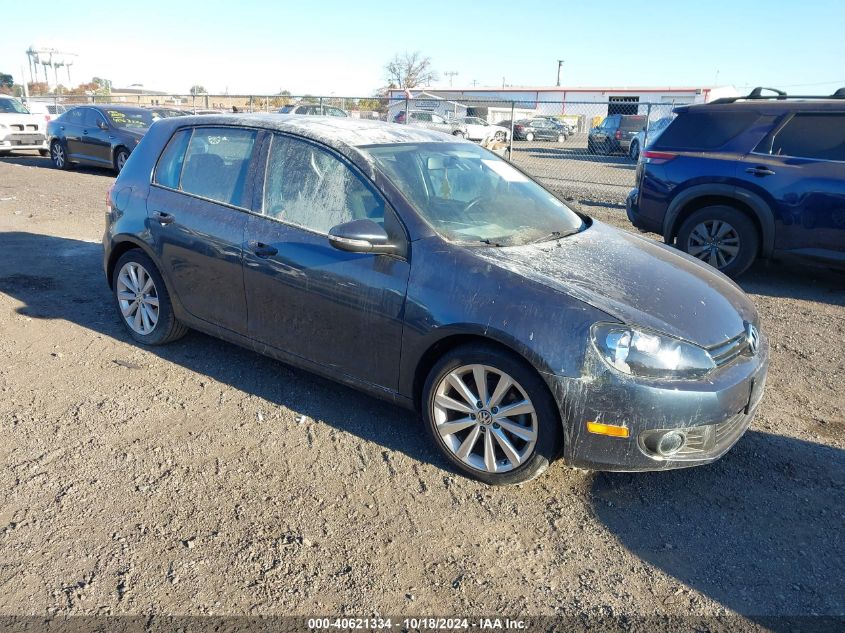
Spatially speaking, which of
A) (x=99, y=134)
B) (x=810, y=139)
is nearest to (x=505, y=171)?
(x=810, y=139)

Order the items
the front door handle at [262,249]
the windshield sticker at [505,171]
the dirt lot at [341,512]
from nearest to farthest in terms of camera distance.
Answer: the dirt lot at [341,512]
the front door handle at [262,249]
the windshield sticker at [505,171]

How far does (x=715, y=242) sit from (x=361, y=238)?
5.08 metres

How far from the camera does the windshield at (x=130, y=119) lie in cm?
1440

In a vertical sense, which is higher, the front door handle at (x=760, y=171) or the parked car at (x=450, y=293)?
the front door handle at (x=760, y=171)

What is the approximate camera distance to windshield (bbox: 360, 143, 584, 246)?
3.62m

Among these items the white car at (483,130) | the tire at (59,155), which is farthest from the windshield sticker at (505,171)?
the white car at (483,130)

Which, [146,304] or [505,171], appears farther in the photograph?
[146,304]

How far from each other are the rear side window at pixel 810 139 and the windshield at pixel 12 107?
59.8ft

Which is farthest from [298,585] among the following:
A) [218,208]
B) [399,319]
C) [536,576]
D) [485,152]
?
[485,152]

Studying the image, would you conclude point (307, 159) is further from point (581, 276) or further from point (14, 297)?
point (14, 297)

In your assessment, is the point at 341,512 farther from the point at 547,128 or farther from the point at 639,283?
the point at 547,128

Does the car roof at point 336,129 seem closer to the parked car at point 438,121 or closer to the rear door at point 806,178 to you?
the rear door at point 806,178

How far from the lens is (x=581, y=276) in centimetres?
328

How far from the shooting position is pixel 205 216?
423cm
